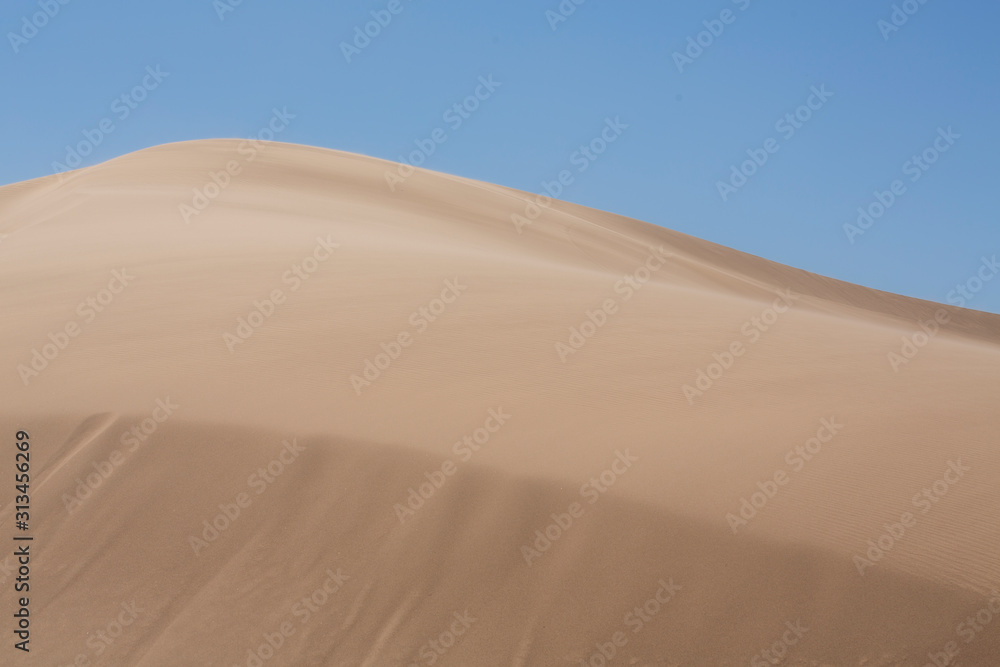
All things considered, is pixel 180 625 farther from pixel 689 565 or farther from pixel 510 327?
pixel 510 327

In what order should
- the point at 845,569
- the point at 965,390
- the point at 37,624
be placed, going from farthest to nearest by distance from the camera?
the point at 965,390
the point at 37,624
the point at 845,569

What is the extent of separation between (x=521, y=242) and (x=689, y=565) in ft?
38.1

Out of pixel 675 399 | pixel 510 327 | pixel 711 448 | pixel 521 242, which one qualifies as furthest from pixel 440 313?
pixel 521 242

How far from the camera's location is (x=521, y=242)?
15.9m

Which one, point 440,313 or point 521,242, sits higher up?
point 440,313
